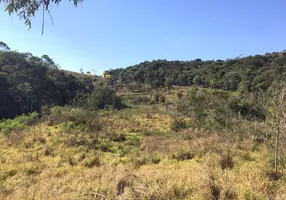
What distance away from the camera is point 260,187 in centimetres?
416

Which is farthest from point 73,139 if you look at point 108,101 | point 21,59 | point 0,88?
point 21,59

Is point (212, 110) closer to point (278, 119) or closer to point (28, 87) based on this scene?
point (278, 119)

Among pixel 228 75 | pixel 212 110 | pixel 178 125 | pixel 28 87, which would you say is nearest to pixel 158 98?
pixel 228 75

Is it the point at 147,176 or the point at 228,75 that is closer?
the point at 147,176

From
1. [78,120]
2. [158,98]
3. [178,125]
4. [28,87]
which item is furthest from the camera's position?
[158,98]

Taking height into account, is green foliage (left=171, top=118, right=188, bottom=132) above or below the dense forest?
below

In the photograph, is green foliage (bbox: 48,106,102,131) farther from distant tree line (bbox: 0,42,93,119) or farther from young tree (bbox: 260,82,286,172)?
distant tree line (bbox: 0,42,93,119)

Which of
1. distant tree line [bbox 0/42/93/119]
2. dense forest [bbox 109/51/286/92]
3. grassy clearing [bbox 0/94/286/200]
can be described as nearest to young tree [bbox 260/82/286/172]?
grassy clearing [bbox 0/94/286/200]

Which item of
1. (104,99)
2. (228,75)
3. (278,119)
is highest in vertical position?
(228,75)

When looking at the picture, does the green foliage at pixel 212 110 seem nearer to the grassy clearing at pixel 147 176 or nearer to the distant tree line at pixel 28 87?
the grassy clearing at pixel 147 176

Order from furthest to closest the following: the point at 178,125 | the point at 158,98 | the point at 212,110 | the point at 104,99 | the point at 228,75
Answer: the point at 228,75, the point at 158,98, the point at 104,99, the point at 178,125, the point at 212,110

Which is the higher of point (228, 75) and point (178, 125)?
point (228, 75)

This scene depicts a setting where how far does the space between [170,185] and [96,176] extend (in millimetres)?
1801

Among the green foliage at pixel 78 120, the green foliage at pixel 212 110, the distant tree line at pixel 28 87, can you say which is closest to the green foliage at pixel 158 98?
the distant tree line at pixel 28 87
